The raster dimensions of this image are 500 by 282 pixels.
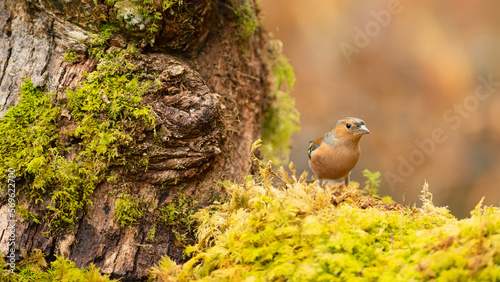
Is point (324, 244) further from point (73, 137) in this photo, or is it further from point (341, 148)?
point (73, 137)

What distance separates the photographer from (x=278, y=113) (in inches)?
145

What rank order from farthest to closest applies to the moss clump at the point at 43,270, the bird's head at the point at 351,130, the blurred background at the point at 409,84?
the blurred background at the point at 409,84 → the bird's head at the point at 351,130 → the moss clump at the point at 43,270

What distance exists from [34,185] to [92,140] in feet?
1.26

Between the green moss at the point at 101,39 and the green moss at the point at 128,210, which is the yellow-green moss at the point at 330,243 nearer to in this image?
the green moss at the point at 128,210

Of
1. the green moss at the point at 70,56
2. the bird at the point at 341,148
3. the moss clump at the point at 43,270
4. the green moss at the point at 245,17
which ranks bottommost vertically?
the moss clump at the point at 43,270

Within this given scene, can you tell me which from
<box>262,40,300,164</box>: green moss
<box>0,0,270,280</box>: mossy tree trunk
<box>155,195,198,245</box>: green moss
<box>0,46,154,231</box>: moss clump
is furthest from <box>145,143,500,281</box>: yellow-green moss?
<box>262,40,300,164</box>: green moss

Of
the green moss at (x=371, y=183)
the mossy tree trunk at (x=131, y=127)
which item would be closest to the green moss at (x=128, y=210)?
the mossy tree trunk at (x=131, y=127)

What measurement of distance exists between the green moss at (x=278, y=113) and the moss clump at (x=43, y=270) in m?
2.00

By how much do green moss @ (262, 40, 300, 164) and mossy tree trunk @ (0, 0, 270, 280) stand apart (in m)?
1.20

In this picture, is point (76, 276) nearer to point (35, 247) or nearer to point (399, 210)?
point (35, 247)

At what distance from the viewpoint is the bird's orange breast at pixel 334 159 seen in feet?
8.94

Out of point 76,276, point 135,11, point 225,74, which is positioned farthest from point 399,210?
point 135,11

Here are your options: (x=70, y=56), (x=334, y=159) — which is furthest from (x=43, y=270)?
(x=334, y=159)

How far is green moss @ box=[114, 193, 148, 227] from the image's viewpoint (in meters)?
2.03
